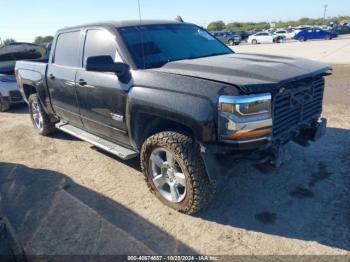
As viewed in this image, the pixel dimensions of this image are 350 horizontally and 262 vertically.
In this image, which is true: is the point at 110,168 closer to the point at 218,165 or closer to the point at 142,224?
the point at 142,224

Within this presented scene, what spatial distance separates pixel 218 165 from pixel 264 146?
46cm

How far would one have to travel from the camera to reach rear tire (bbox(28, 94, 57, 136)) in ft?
20.2

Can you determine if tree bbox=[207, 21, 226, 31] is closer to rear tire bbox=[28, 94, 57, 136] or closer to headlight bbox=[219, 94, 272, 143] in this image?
rear tire bbox=[28, 94, 57, 136]

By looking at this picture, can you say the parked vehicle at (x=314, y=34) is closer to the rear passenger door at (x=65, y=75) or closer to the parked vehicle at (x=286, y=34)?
the parked vehicle at (x=286, y=34)

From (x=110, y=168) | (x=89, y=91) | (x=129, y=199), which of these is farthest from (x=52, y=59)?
(x=129, y=199)

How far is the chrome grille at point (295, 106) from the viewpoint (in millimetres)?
3070

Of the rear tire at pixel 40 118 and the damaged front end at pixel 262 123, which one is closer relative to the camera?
the damaged front end at pixel 262 123

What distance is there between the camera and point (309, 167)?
14.1ft

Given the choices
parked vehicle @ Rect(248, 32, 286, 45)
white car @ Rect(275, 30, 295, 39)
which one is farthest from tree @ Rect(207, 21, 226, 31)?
parked vehicle @ Rect(248, 32, 286, 45)

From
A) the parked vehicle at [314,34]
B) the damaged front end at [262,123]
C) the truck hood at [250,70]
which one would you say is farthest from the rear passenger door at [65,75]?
the parked vehicle at [314,34]

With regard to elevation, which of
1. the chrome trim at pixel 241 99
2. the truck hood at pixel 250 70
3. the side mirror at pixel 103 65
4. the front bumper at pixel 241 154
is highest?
A: the side mirror at pixel 103 65

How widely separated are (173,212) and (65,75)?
261cm

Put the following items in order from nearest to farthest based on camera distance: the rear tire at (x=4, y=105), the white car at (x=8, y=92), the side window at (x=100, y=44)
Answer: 1. the side window at (x=100, y=44)
2. the white car at (x=8, y=92)
3. the rear tire at (x=4, y=105)

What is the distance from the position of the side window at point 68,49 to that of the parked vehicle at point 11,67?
4100 mm
